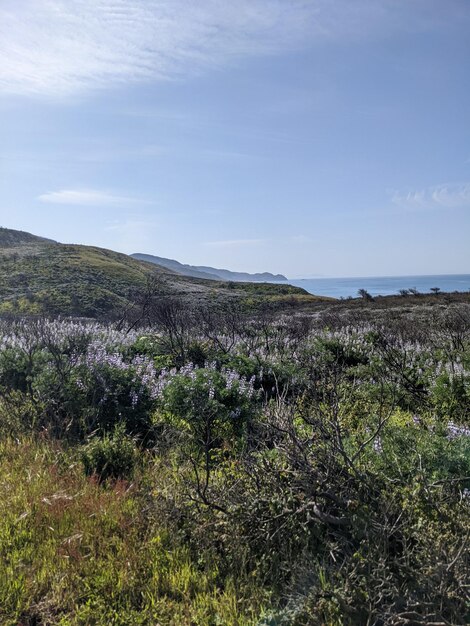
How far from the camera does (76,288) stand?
42375 millimetres

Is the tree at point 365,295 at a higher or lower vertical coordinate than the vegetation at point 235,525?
higher

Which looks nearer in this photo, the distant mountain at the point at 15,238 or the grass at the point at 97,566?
the grass at the point at 97,566

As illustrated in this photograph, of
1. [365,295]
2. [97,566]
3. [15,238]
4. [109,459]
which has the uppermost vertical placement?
[15,238]

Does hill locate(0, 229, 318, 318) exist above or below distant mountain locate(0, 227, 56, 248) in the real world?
below

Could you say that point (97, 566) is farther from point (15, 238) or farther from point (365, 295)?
point (15, 238)

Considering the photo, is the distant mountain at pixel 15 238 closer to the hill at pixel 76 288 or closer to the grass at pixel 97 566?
the hill at pixel 76 288

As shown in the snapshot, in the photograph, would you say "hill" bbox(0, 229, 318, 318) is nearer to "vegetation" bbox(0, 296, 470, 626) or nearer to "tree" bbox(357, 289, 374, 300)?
"tree" bbox(357, 289, 374, 300)

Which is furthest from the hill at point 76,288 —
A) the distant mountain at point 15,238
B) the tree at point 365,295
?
the distant mountain at point 15,238

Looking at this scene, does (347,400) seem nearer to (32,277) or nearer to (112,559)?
(112,559)

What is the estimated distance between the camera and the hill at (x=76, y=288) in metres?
35.3

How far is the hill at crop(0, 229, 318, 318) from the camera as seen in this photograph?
3528 cm

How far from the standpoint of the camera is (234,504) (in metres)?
3.41

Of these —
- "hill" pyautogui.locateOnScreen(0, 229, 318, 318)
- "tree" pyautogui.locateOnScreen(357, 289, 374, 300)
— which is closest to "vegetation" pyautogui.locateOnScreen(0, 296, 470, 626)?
"hill" pyautogui.locateOnScreen(0, 229, 318, 318)

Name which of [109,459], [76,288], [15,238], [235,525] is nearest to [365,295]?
[76,288]
